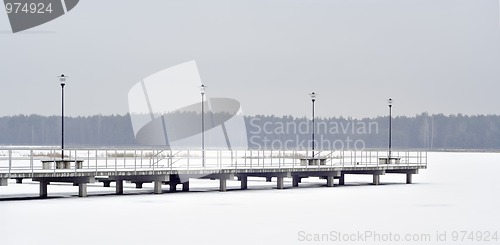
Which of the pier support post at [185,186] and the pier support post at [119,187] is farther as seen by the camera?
the pier support post at [185,186]

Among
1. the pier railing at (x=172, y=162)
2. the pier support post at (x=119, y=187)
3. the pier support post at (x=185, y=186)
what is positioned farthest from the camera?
the pier support post at (x=185, y=186)

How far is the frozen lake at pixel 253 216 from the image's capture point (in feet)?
77.2

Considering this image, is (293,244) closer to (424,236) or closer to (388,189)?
(424,236)

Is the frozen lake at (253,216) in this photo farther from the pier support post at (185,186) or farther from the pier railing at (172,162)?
the pier railing at (172,162)

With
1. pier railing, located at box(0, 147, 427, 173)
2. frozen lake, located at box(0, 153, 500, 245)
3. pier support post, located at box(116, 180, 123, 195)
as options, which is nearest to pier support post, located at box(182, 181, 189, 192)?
frozen lake, located at box(0, 153, 500, 245)

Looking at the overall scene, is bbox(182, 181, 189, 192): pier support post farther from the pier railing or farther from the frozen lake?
the pier railing

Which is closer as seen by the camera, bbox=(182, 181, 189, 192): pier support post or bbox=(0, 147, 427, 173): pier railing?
bbox=(0, 147, 427, 173): pier railing

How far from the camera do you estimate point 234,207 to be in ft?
109

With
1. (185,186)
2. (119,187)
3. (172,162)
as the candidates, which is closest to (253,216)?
(119,187)

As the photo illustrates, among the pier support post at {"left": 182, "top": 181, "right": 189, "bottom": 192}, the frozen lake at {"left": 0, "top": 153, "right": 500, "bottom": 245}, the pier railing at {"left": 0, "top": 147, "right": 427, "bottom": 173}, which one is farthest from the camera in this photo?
the pier support post at {"left": 182, "top": 181, "right": 189, "bottom": 192}

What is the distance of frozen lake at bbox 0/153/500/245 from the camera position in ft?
77.2

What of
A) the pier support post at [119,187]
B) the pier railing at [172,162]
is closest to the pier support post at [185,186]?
the pier railing at [172,162]

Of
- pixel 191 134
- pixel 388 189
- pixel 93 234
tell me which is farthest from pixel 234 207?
pixel 191 134

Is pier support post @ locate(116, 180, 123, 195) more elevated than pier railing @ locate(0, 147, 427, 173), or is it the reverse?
pier railing @ locate(0, 147, 427, 173)
